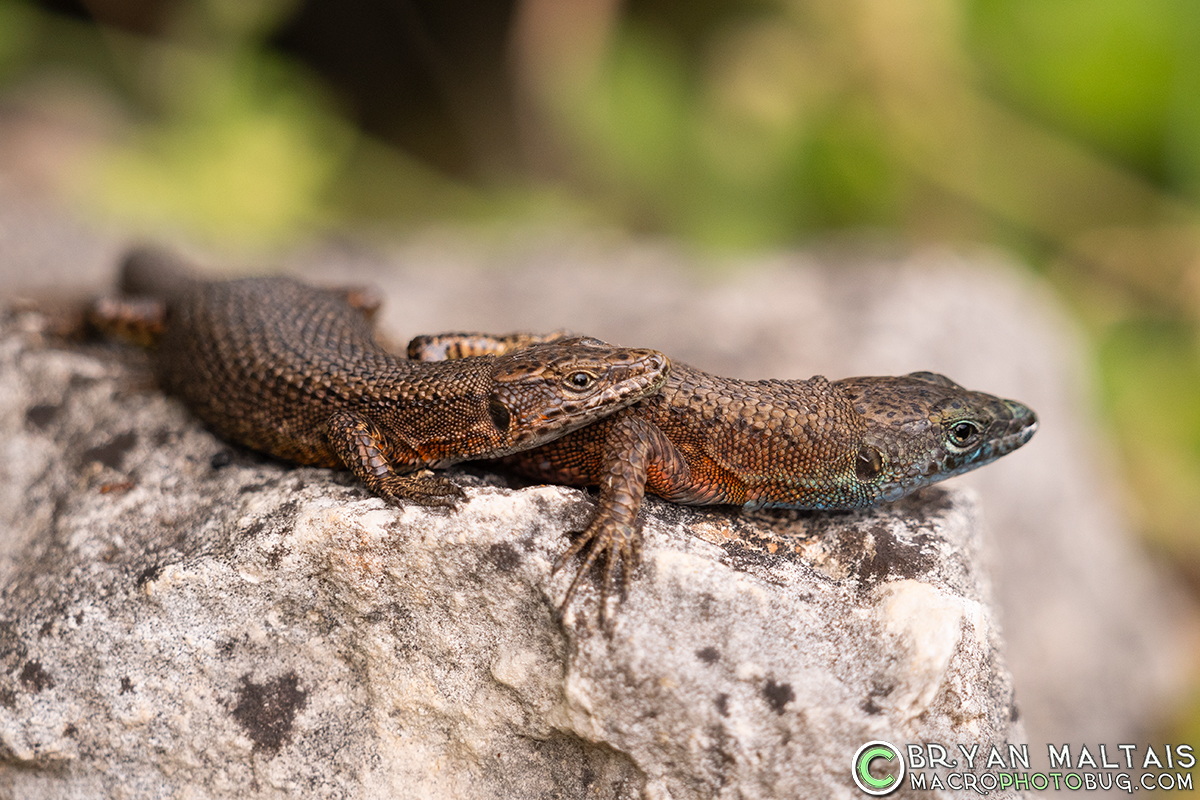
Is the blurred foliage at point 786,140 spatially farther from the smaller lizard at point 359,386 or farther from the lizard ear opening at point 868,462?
the lizard ear opening at point 868,462

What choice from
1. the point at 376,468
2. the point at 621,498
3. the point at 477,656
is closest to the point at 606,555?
the point at 621,498

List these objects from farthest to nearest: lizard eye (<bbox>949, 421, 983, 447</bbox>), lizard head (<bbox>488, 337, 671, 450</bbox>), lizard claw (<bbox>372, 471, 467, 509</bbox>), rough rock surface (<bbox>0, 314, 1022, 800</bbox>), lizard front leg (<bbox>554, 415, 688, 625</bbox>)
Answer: lizard eye (<bbox>949, 421, 983, 447</bbox>)
lizard head (<bbox>488, 337, 671, 450</bbox>)
lizard claw (<bbox>372, 471, 467, 509</bbox>)
lizard front leg (<bbox>554, 415, 688, 625</bbox>)
rough rock surface (<bbox>0, 314, 1022, 800</bbox>)

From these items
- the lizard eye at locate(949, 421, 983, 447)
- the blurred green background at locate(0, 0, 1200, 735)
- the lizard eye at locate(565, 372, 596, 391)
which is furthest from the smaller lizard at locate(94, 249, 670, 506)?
the blurred green background at locate(0, 0, 1200, 735)

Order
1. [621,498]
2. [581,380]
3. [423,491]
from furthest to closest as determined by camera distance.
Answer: [581,380], [423,491], [621,498]

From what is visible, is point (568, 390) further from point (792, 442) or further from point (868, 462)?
point (868, 462)

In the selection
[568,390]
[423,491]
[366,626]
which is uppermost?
[568,390]

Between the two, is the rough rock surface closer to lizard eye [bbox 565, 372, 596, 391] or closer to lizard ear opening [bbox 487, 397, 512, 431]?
lizard ear opening [bbox 487, 397, 512, 431]
